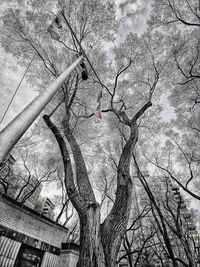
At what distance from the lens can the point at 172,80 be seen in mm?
8828

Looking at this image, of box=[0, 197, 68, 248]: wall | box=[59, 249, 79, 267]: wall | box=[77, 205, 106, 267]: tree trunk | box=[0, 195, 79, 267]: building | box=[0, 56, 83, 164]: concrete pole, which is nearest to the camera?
box=[0, 56, 83, 164]: concrete pole

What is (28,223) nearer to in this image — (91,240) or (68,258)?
(68,258)

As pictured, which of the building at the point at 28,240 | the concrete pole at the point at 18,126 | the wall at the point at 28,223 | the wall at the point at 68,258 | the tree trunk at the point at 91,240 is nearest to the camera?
the concrete pole at the point at 18,126

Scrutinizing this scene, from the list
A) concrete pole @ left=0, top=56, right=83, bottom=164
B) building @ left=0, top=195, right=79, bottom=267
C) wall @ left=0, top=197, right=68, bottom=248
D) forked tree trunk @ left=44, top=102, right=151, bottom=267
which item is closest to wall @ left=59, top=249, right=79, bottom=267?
building @ left=0, top=195, right=79, bottom=267

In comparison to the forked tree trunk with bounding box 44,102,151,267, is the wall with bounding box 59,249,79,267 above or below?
above

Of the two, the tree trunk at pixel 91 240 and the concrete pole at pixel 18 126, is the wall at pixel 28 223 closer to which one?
the tree trunk at pixel 91 240

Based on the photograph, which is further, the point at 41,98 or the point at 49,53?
the point at 49,53

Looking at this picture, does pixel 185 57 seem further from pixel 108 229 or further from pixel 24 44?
pixel 108 229

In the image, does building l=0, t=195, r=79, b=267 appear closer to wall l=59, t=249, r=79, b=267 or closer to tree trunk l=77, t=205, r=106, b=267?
wall l=59, t=249, r=79, b=267

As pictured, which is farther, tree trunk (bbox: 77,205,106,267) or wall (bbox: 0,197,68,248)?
wall (bbox: 0,197,68,248)

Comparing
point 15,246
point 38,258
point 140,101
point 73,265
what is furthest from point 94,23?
point 73,265

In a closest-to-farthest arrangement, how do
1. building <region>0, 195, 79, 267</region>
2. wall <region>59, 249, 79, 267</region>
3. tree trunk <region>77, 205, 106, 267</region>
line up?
tree trunk <region>77, 205, 106, 267</region> → building <region>0, 195, 79, 267</region> → wall <region>59, 249, 79, 267</region>

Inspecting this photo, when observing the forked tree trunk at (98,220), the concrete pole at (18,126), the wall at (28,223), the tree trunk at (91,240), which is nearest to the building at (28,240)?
the wall at (28,223)

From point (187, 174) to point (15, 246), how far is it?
12.0 meters
